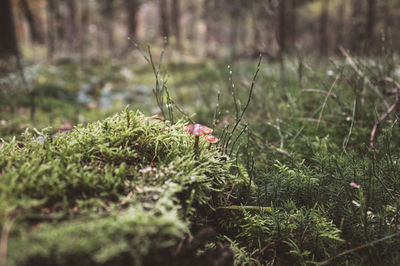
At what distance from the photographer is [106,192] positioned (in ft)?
4.18

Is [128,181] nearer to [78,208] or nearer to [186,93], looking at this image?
[78,208]

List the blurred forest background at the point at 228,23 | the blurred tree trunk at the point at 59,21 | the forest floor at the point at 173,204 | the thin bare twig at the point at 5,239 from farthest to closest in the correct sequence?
1. the blurred tree trunk at the point at 59,21
2. the blurred forest background at the point at 228,23
3. the forest floor at the point at 173,204
4. the thin bare twig at the point at 5,239

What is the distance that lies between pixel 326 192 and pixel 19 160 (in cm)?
201

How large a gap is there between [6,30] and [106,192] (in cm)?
1011

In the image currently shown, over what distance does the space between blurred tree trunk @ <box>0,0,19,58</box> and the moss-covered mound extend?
9.02m

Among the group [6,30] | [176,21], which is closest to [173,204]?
[6,30]

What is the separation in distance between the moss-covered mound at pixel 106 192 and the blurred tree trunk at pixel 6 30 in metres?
9.02

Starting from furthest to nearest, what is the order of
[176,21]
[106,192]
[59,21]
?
[59,21] → [176,21] → [106,192]

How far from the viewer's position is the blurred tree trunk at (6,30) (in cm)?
814

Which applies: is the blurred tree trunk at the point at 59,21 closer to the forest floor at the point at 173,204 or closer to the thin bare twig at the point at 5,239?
the forest floor at the point at 173,204

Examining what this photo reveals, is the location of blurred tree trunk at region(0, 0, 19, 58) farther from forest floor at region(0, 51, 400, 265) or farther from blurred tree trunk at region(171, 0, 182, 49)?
blurred tree trunk at region(171, 0, 182, 49)

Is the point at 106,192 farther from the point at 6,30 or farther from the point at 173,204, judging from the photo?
the point at 6,30

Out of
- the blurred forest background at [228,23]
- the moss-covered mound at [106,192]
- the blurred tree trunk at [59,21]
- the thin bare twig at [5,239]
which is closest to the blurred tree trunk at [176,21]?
the blurred forest background at [228,23]

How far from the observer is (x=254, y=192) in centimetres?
182
